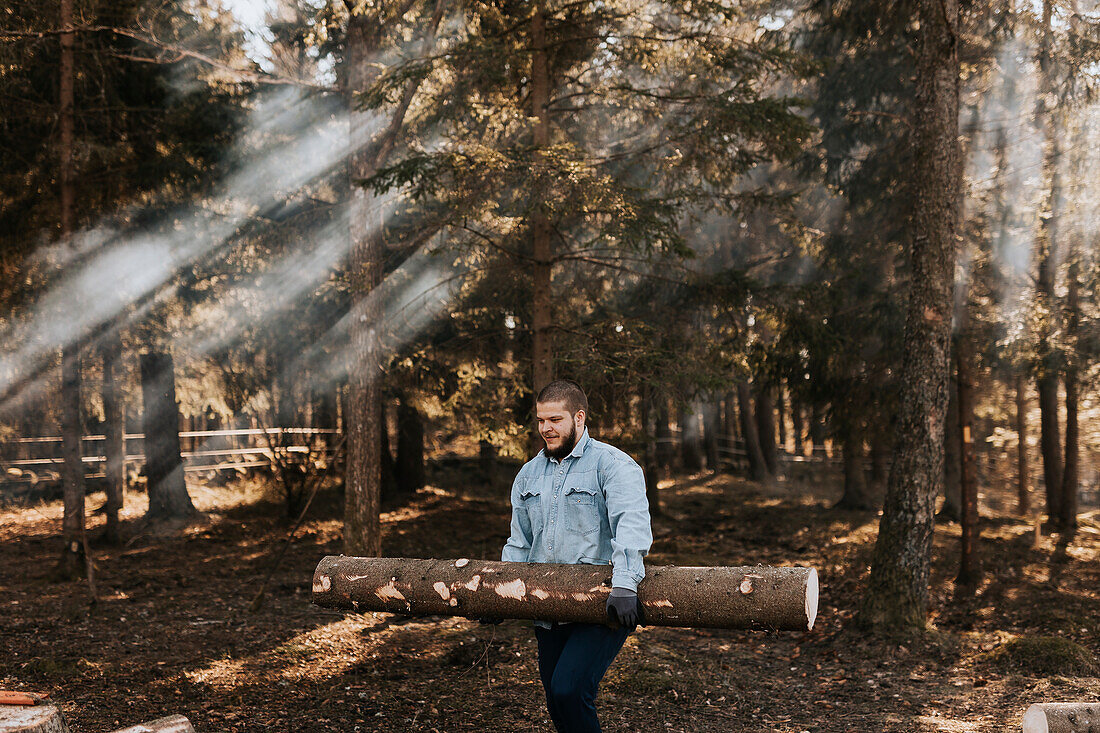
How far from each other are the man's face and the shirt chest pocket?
22 centimetres

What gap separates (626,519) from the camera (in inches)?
150

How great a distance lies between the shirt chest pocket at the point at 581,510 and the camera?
13.2ft

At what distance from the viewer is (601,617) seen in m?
3.90

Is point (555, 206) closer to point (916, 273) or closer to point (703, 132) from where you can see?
point (703, 132)

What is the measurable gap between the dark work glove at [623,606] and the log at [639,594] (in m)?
0.20

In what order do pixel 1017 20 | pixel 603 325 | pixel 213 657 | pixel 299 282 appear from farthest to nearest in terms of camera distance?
1. pixel 299 282
2. pixel 1017 20
3. pixel 603 325
4. pixel 213 657

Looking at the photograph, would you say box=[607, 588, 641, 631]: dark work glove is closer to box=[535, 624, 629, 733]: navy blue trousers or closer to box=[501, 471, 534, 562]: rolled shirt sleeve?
box=[535, 624, 629, 733]: navy blue trousers

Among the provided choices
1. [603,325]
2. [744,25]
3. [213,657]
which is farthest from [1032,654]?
[744,25]

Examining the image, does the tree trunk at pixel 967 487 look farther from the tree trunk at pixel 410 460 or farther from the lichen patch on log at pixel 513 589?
the tree trunk at pixel 410 460

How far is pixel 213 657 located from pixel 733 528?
1200 cm

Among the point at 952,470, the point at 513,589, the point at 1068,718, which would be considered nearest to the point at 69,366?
the point at 513,589

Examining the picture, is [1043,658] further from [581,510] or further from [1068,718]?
[581,510]

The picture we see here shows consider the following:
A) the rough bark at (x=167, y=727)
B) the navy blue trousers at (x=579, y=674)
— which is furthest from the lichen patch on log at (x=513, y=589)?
the rough bark at (x=167, y=727)

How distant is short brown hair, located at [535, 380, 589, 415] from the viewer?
158 inches
